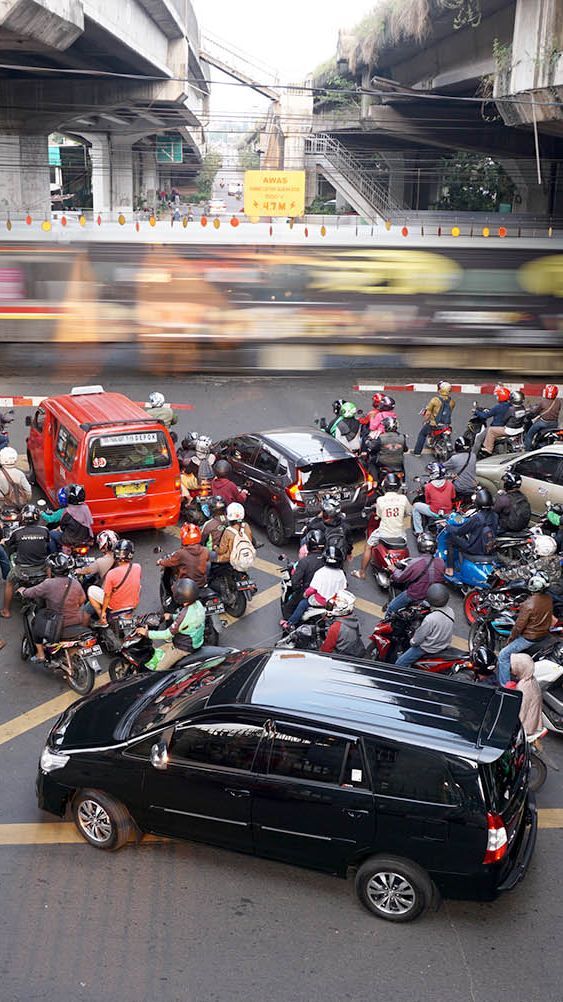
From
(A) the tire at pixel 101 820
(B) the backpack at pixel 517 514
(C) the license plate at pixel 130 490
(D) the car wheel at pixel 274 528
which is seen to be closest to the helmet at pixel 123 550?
(A) the tire at pixel 101 820

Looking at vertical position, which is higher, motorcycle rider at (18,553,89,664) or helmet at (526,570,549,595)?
helmet at (526,570,549,595)

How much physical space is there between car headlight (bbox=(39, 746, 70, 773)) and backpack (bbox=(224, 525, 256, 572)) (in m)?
3.95

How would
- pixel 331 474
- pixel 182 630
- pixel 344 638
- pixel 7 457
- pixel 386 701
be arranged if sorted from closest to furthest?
1. pixel 386 701
2. pixel 344 638
3. pixel 182 630
4. pixel 7 457
5. pixel 331 474

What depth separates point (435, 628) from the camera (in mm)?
8297

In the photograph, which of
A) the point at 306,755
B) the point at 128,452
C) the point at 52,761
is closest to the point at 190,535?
the point at 128,452

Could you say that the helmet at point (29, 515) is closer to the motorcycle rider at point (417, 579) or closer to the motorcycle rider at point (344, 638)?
the motorcycle rider at point (344, 638)

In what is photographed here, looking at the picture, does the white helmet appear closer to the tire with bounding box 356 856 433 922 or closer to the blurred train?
the blurred train

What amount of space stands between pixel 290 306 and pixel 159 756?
25.6ft

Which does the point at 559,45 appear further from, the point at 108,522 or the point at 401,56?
the point at 401,56

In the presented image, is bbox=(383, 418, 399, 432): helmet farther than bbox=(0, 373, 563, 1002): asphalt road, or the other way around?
bbox=(383, 418, 399, 432): helmet

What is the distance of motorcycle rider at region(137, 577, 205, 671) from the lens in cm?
850

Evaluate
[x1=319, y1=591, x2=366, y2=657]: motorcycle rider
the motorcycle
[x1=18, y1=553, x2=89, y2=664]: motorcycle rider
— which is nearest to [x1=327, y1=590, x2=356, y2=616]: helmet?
[x1=319, y1=591, x2=366, y2=657]: motorcycle rider

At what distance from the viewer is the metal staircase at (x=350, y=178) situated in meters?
53.5

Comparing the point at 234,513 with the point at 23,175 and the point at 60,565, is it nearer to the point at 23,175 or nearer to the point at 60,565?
the point at 60,565
